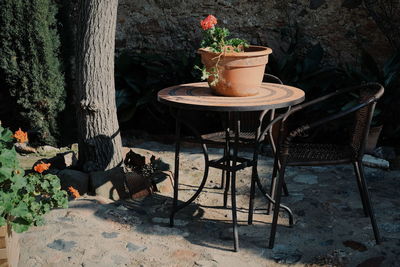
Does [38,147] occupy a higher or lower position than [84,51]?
lower

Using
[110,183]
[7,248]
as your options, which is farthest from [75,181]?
[7,248]

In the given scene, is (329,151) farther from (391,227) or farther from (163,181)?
(163,181)

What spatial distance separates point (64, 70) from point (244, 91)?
258 centimetres

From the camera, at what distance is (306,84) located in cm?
506

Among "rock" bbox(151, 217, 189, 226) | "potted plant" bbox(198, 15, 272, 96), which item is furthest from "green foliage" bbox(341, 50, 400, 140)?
"rock" bbox(151, 217, 189, 226)

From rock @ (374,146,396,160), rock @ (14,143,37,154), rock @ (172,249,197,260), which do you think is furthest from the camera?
rock @ (14,143,37,154)

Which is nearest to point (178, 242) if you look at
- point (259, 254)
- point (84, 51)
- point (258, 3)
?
point (259, 254)

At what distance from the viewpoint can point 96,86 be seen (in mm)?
3916

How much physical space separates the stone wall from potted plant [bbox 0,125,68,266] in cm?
308

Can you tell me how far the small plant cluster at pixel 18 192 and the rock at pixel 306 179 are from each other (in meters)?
1.99

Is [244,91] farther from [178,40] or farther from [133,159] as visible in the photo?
[178,40]

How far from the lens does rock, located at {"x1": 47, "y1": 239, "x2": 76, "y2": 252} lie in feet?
9.84

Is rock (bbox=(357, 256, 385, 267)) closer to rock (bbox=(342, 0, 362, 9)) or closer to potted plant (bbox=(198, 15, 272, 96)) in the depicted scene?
potted plant (bbox=(198, 15, 272, 96))

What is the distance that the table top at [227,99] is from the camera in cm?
294
